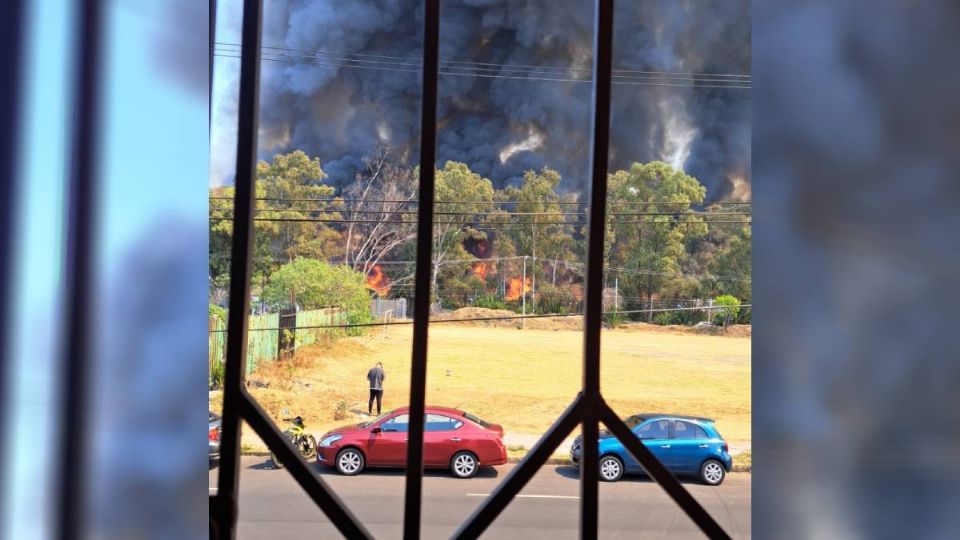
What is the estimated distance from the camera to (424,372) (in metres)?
3.06

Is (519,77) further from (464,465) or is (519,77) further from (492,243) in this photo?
(464,465)

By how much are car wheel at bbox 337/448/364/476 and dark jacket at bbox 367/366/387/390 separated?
373 millimetres

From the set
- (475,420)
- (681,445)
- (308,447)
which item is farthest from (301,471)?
(681,445)

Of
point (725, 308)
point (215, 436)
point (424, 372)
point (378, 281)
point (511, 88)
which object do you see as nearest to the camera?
point (424, 372)

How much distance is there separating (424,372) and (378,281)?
26.4 inches

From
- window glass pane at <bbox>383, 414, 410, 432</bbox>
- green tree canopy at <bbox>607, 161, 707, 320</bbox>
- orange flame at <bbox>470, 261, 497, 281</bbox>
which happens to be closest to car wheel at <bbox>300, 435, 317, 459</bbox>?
window glass pane at <bbox>383, 414, 410, 432</bbox>

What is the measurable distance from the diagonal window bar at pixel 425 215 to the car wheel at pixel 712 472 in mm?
1617

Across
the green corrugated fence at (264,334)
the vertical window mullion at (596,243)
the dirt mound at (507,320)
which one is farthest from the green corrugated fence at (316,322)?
the vertical window mullion at (596,243)

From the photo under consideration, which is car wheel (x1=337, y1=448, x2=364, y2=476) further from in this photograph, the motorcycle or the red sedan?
the motorcycle
